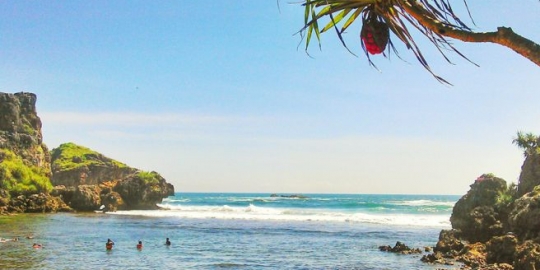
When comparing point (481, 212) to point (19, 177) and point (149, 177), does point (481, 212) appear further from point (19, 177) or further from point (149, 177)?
point (149, 177)

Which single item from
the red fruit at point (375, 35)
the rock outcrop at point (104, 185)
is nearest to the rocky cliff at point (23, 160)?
the rock outcrop at point (104, 185)

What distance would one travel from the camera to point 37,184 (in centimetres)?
6047

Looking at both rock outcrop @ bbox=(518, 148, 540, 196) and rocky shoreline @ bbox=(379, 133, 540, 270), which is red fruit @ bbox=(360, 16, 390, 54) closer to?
rocky shoreline @ bbox=(379, 133, 540, 270)

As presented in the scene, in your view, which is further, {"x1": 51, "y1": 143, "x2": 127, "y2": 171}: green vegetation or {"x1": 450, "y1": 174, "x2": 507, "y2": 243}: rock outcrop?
{"x1": 51, "y1": 143, "x2": 127, "y2": 171}: green vegetation

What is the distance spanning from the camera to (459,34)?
9.47 ft

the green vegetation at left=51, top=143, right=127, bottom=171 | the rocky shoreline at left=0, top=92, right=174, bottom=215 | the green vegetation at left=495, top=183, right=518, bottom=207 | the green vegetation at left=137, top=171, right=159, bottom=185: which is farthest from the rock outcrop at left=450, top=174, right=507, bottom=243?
the green vegetation at left=51, top=143, right=127, bottom=171

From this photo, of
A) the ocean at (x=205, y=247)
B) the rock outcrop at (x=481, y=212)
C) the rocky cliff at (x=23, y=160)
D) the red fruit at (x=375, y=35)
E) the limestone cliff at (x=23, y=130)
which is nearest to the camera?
the red fruit at (x=375, y=35)

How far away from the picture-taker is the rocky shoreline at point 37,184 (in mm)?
56594

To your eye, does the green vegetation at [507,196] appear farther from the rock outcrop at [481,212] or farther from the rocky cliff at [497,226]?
the rock outcrop at [481,212]

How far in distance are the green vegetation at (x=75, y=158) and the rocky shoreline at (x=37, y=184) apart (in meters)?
20.1

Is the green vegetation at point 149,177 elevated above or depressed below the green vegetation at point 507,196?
above

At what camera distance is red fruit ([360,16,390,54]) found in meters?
2.95

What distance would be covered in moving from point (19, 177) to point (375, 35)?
64.2 metres

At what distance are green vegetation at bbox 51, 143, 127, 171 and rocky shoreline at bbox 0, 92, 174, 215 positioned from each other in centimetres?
2014
